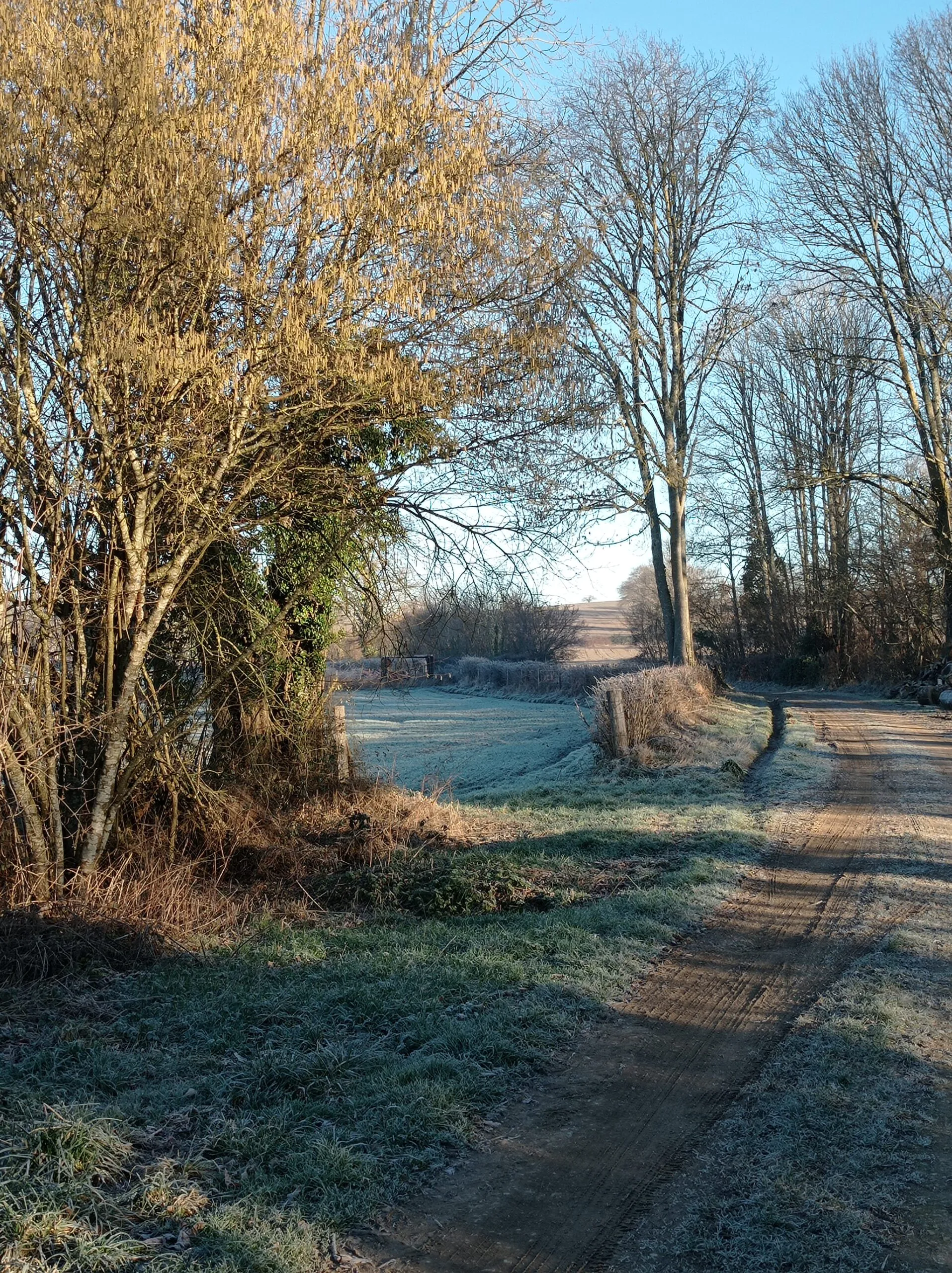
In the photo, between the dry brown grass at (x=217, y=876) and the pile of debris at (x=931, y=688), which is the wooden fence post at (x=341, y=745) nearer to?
the dry brown grass at (x=217, y=876)

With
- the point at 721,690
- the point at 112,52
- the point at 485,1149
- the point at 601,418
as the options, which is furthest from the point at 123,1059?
Result: the point at 721,690

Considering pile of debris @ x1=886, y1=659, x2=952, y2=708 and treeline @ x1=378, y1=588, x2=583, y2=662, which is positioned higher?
treeline @ x1=378, y1=588, x2=583, y2=662

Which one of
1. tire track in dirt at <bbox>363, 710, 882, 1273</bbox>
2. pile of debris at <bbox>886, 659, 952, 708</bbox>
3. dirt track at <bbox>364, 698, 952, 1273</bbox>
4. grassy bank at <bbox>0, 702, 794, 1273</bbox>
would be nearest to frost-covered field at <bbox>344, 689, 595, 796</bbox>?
grassy bank at <bbox>0, 702, 794, 1273</bbox>

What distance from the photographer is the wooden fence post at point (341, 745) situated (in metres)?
10.7

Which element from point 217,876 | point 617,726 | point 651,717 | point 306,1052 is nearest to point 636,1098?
point 306,1052

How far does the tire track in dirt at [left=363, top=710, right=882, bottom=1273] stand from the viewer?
3.51 metres

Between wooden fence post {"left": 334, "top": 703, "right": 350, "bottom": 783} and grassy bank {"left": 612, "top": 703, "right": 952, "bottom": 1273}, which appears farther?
wooden fence post {"left": 334, "top": 703, "right": 350, "bottom": 783}

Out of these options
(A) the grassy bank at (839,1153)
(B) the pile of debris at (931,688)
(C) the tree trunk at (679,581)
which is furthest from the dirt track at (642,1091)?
(B) the pile of debris at (931,688)

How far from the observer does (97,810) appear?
7352 mm

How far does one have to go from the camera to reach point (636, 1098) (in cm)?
462

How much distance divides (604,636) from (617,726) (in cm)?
7935

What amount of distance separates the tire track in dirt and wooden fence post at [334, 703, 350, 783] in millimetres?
4553

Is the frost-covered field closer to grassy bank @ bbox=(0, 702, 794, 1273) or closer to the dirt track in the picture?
grassy bank @ bbox=(0, 702, 794, 1273)

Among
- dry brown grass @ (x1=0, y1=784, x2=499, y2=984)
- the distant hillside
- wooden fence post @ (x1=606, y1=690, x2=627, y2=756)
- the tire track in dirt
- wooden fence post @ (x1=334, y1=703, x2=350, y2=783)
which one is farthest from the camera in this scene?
the distant hillside
